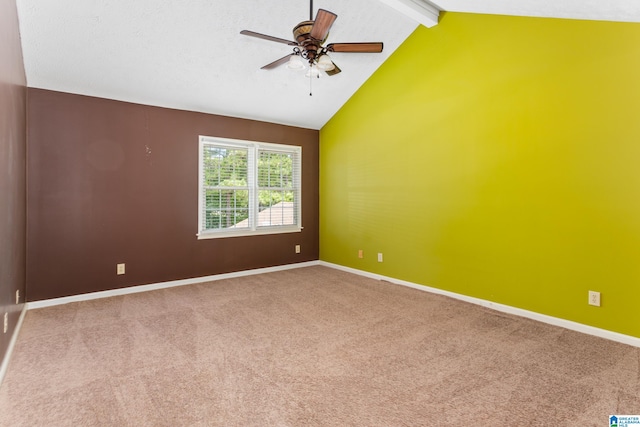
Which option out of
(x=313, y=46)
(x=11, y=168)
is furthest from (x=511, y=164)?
(x=11, y=168)

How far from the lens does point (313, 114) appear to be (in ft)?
17.3

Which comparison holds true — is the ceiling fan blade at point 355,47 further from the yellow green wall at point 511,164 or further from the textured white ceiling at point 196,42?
the yellow green wall at point 511,164

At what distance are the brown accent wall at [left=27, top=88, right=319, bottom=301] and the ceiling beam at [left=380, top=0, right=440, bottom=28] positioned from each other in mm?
2593

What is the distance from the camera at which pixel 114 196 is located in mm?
3949

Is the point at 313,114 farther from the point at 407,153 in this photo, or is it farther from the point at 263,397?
the point at 263,397

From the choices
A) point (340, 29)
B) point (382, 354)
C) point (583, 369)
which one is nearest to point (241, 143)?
point (340, 29)

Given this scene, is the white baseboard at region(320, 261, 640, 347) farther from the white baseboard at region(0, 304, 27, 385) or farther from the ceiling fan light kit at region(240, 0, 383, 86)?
the white baseboard at region(0, 304, 27, 385)

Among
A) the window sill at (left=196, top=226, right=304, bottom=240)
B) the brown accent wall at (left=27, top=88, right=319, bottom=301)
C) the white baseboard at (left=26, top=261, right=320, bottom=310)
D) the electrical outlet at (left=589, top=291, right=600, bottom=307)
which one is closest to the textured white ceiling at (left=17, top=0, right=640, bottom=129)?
the brown accent wall at (left=27, top=88, right=319, bottom=301)

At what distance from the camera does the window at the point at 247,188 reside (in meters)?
4.69

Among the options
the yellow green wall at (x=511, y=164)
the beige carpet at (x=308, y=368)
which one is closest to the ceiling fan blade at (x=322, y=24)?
the yellow green wall at (x=511, y=164)

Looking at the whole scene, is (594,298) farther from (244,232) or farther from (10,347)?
(10,347)

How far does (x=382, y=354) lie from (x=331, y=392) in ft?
2.03

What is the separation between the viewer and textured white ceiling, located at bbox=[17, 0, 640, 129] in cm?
282

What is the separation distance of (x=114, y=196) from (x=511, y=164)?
4.44 metres
